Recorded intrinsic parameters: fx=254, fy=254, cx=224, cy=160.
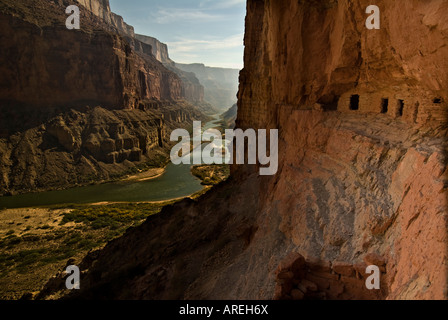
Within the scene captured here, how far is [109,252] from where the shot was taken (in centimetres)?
1580

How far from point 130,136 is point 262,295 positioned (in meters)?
53.0

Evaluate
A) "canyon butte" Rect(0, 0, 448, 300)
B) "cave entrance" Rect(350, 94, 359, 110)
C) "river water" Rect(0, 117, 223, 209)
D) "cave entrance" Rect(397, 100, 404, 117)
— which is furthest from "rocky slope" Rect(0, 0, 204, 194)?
"cave entrance" Rect(397, 100, 404, 117)

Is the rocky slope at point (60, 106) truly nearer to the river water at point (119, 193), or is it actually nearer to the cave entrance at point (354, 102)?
the river water at point (119, 193)

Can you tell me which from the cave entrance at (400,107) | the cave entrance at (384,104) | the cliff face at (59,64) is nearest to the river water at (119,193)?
the cliff face at (59,64)

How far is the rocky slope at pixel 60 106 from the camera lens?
4356 cm

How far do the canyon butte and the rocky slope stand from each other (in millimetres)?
34600

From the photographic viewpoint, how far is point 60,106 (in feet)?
170

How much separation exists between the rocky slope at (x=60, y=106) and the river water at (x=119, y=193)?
285 centimetres

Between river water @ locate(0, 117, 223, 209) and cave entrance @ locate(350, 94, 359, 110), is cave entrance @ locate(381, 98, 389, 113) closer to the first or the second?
cave entrance @ locate(350, 94, 359, 110)

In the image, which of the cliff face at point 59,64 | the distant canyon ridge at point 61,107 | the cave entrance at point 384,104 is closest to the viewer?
the cave entrance at point 384,104

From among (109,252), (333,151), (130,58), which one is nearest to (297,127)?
(333,151)

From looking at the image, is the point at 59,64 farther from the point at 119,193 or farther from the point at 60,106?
the point at 119,193

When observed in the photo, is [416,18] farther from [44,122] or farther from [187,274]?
[44,122]

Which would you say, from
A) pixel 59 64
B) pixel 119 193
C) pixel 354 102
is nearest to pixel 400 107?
pixel 354 102
